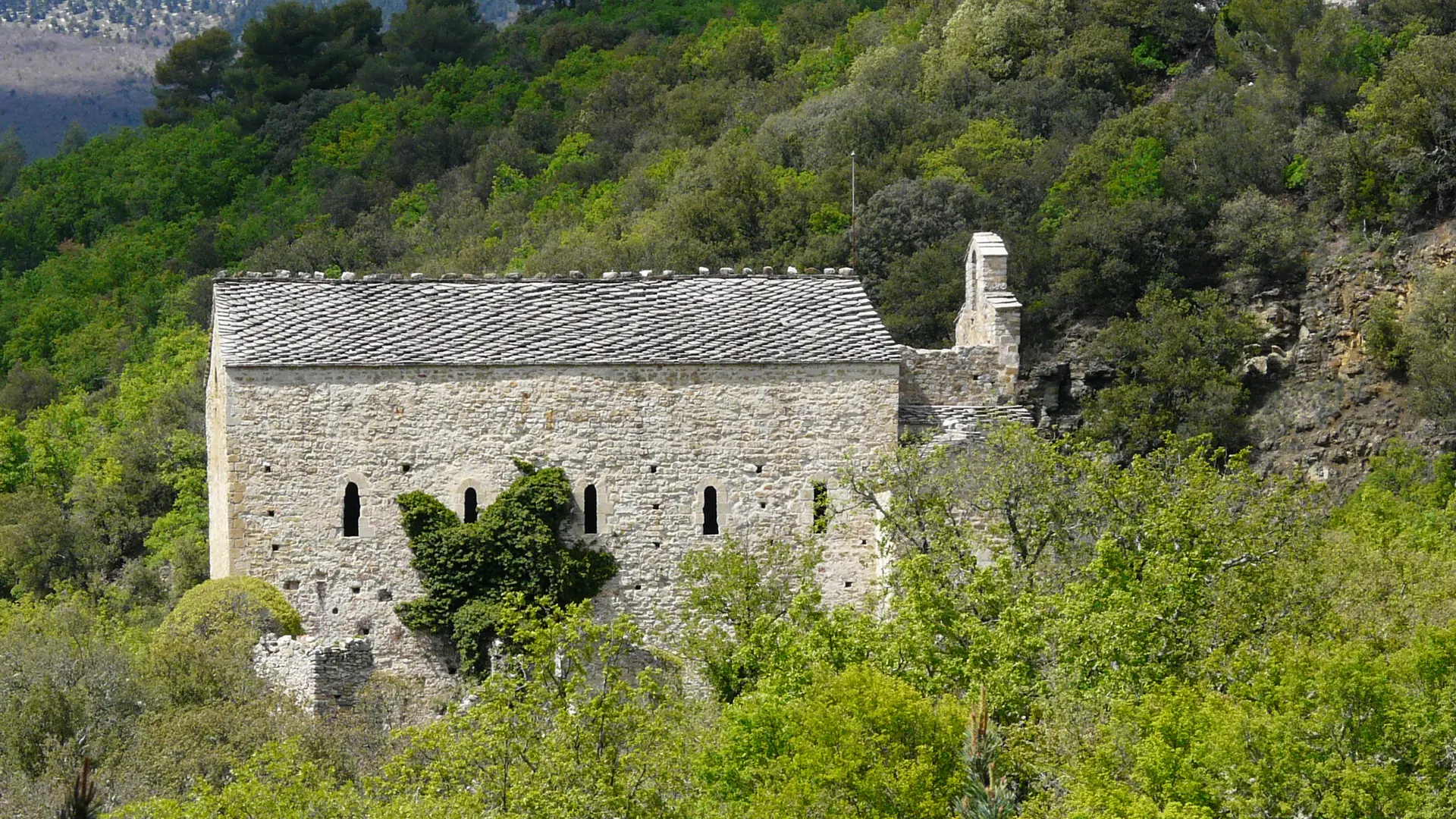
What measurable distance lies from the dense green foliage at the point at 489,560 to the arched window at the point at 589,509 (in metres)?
0.28

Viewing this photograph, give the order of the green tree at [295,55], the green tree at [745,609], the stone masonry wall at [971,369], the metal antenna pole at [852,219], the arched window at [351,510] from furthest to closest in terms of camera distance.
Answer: the green tree at [295,55] → the metal antenna pole at [852,219] → the stone masonry wall at [971,369] → the arched window at [351,510] → the green tree at [745,609]

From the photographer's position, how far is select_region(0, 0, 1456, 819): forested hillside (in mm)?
23672

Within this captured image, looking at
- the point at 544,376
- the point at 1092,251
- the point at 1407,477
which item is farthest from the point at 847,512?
the point at 1092,251

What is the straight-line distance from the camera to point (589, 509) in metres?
33.7

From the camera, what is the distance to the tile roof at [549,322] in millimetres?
33656

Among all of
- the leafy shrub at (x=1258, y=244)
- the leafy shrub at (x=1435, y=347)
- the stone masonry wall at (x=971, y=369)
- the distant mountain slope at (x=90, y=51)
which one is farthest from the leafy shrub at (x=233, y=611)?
the distant mountain slope at (x=90, y=51)

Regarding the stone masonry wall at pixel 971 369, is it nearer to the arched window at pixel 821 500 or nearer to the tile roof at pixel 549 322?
the tile roof at pixel 549 322

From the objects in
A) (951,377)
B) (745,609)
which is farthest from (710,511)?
(951,377)

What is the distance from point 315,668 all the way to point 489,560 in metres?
3.25

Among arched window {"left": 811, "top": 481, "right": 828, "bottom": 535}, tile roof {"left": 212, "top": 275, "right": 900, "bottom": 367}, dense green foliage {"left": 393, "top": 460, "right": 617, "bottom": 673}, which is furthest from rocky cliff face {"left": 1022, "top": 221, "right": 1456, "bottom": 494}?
dense green foliage {"left": 393, "top": 460, "right": 617, "bottom": 673}

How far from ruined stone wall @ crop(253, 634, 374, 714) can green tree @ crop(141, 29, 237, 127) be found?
2702 inches

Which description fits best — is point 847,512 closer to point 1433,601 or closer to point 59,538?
point 1433,601

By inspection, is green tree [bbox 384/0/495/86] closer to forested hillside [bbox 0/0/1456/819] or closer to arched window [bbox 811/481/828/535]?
forested hillside [bbox 0/0/1456/819]

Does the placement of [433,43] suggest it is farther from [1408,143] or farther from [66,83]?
[66,83]
